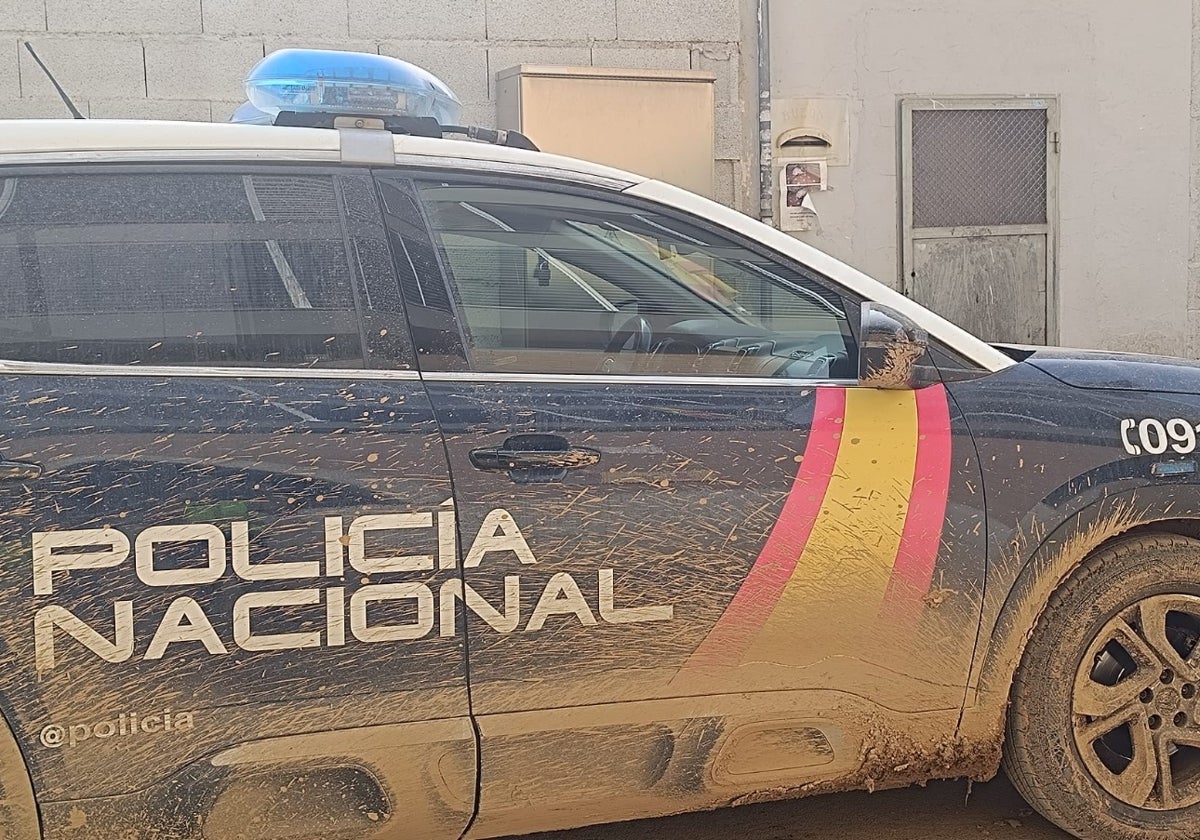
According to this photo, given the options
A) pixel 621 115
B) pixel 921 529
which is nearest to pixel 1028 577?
pixel 921 529

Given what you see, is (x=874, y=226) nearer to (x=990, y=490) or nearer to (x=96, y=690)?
(x=990, y=490)

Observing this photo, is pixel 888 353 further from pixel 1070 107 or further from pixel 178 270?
pixel 1070 107

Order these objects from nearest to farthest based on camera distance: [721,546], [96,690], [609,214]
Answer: [96,690]
[721,546]
[609,214]

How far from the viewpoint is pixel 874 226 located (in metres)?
7.86

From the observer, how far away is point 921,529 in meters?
2.54

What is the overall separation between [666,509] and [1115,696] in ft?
4.20

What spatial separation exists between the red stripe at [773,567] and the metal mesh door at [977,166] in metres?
5.92

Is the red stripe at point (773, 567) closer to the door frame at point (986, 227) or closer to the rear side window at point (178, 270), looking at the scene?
the rear side window at point (178, 270)

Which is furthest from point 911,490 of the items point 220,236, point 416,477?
point 220,236

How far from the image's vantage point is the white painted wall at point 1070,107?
7672 mm

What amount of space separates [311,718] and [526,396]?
2.64 feet

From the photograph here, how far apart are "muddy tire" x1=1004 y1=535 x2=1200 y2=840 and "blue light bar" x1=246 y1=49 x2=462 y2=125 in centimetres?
227

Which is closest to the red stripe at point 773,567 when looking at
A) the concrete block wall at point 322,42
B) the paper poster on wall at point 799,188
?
the concrete block wall at point 322,42

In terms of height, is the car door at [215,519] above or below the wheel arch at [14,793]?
above
